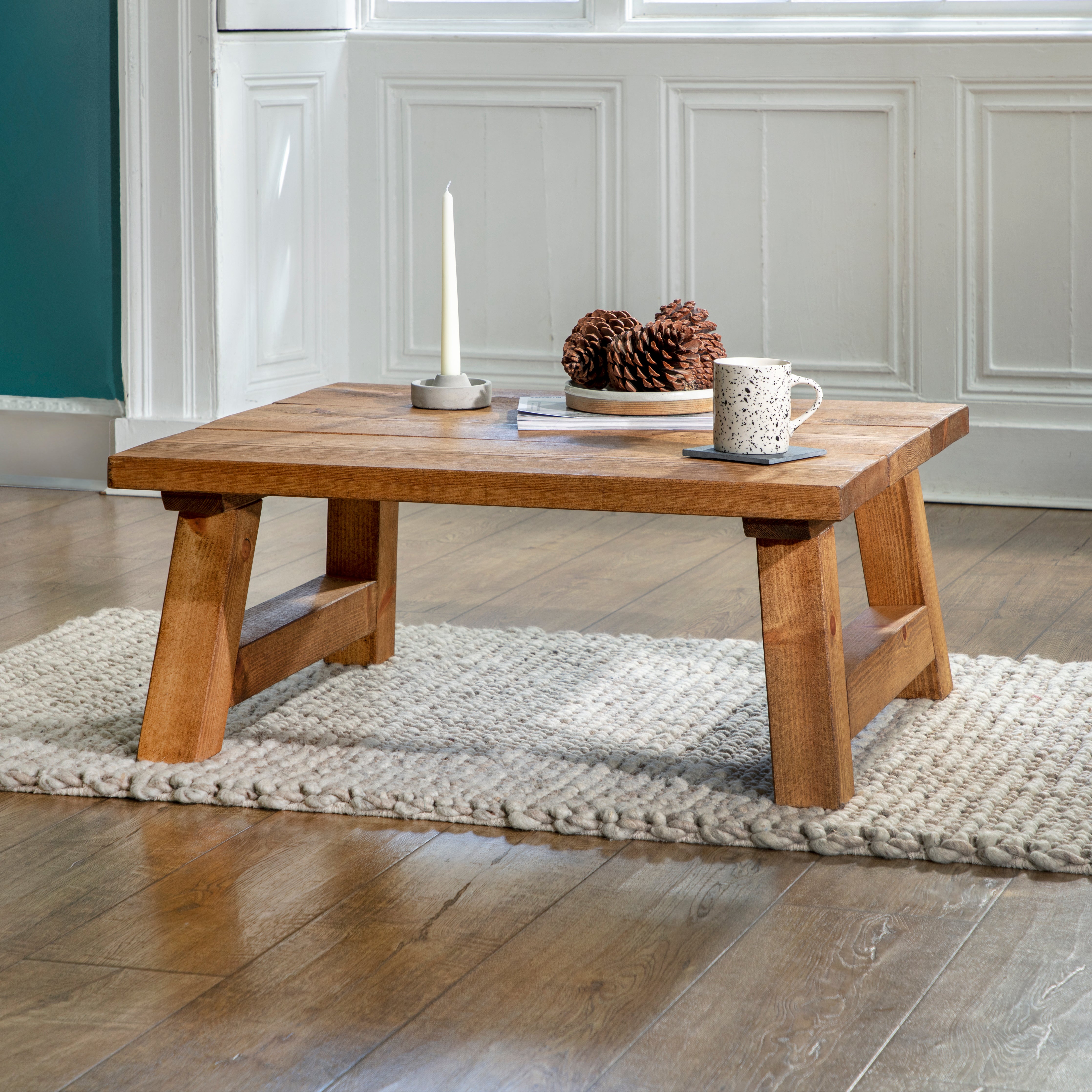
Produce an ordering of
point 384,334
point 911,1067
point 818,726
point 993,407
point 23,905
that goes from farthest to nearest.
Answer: point 384,334
point 993,407
point 818,726
point 23,905
point 911,1067

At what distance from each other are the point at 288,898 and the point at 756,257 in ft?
7.36

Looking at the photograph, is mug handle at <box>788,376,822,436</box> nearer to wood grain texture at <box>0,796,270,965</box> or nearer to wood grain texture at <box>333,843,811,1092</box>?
wood grain texture at <box>333,843,811,1092</box>

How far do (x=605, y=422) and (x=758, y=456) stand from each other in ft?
0.85

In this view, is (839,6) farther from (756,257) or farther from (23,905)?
(23,905)

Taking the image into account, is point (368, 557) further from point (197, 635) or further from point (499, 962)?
point (499, 962)

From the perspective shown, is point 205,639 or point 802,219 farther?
point 802,219

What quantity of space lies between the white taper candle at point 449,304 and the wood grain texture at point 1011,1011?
872 millimetres

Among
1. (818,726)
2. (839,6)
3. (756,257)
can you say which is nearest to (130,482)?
(818,726)

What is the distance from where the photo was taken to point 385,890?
1334 millimetres

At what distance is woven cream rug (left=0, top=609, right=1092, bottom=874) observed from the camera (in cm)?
145

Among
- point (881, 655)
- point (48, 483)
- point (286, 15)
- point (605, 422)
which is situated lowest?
point (881, 655)

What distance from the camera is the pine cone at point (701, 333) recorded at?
176 centimetres

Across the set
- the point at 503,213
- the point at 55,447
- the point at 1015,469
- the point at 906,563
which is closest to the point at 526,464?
the point at 906,563

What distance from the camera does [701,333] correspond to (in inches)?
69.5
